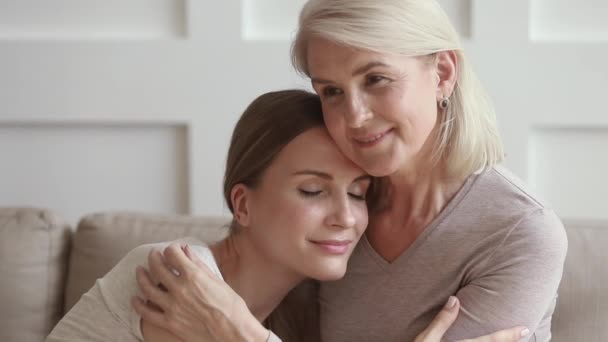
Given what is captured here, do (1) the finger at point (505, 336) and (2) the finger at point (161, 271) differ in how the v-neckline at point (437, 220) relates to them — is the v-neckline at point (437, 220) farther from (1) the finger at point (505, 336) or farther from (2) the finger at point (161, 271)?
(2) the finger at point (161, 271)

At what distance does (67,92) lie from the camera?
2.15m

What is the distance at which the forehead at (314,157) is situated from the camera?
1530mm

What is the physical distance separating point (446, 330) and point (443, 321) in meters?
0.02

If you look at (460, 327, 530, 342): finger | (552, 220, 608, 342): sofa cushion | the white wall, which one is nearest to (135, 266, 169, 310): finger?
(460, 327, 530, 342): finger

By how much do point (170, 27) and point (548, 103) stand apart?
918mm

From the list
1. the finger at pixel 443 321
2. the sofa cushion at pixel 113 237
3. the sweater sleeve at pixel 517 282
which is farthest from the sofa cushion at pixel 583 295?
the sofa cushion at pixel 113 237

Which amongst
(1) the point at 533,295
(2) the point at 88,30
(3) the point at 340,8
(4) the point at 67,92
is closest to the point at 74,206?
(4) the point at 67,92

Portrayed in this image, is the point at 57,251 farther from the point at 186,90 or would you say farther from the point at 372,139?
the point at 372,139

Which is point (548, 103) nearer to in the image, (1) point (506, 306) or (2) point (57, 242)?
(1) point (506, 306)

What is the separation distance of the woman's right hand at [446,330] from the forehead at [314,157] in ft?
0.92

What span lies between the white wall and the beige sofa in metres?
0.27

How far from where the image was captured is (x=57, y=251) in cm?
191

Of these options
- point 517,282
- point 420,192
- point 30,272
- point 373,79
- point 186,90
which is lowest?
point 30,272

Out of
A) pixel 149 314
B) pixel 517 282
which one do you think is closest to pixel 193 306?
pixel 149 314
